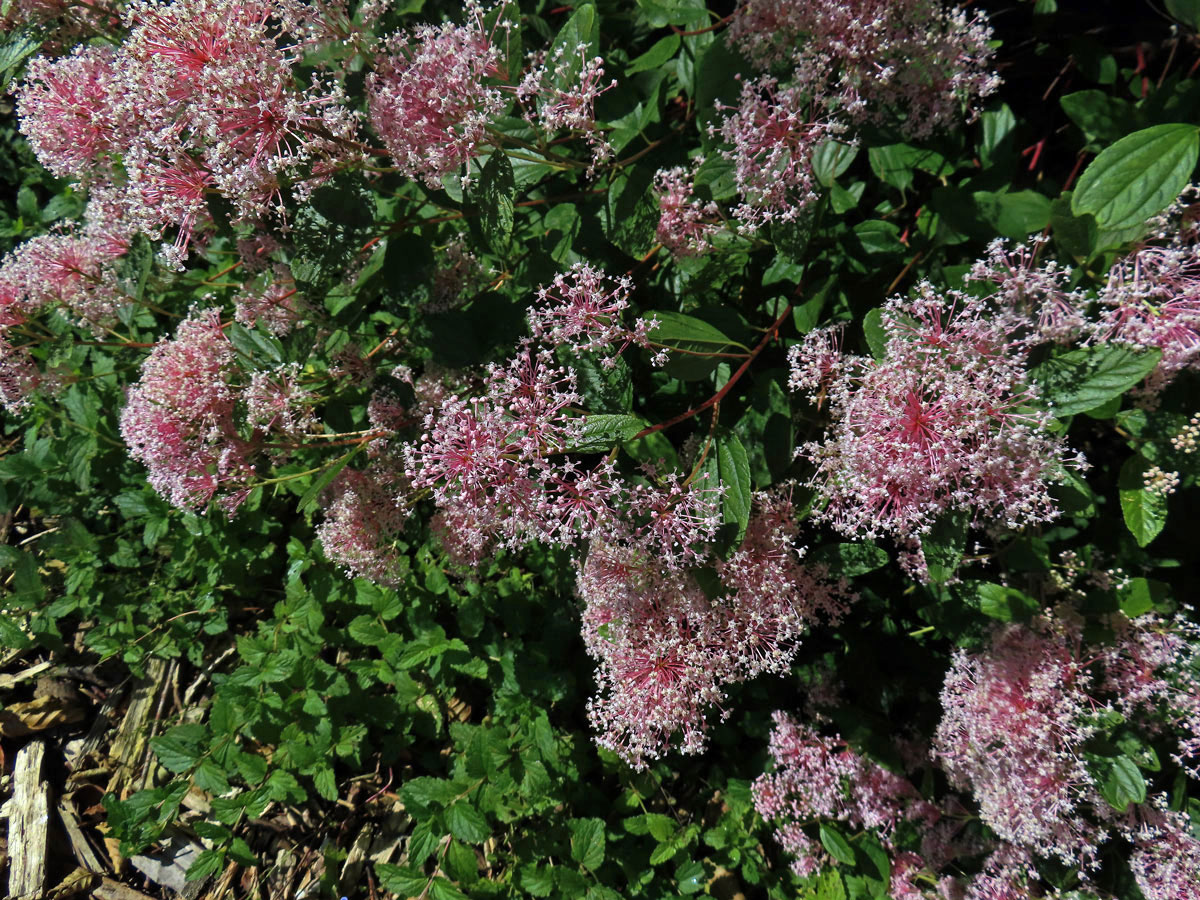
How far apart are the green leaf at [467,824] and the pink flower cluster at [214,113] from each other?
6.23 ft

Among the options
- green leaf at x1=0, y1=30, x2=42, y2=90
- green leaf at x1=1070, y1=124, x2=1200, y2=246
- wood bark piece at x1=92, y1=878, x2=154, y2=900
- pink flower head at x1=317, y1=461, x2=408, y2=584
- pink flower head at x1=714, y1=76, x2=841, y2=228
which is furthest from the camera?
wood bark piece at x1=92, y1=878, x2=154, y2=900

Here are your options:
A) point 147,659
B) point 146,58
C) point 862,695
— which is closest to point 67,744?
point 147,659

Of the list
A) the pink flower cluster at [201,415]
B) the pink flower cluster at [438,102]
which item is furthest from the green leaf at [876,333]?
the pink flower cluster at [201,415]

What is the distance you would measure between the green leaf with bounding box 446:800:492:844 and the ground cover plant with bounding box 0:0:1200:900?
23 mm

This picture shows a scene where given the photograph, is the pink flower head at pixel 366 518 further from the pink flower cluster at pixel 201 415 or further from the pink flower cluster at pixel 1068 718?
the pink flower cluster at pixel 1068 718

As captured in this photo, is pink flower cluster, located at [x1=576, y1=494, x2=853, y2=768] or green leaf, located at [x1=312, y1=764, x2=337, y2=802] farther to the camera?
green leaf, located at [x1=312, y1=764, x2=337, y2=802]

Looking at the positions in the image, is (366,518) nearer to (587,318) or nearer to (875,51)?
(587,318)

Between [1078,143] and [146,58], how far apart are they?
9.75 ft

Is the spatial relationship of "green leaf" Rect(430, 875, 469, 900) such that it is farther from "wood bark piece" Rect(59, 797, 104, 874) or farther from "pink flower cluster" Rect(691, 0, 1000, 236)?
"pink flower cluster" Rect(691, 0, 1000, 236)

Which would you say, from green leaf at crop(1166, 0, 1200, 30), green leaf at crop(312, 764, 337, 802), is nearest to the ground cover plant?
green leaf at crop(1166, 0, 1200, 30)

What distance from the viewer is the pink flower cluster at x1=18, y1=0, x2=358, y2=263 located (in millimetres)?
1581

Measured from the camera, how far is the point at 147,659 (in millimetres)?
3463

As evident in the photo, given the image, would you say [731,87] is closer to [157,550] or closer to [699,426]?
[699,426]

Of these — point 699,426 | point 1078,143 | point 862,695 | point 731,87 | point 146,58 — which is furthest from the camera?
point 862,695
